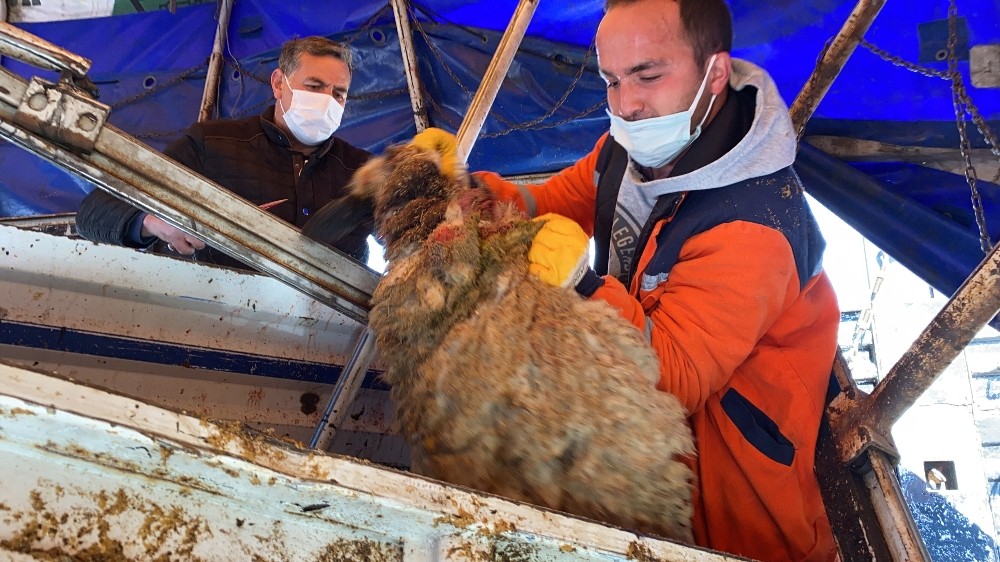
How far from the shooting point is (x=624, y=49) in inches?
58.4

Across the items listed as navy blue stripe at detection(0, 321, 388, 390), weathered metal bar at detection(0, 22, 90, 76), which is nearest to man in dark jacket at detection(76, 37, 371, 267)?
navy blue stripe at detection(0, 321, 388, 390)

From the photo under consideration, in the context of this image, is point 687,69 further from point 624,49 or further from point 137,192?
point 137,192

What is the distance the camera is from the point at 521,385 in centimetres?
111

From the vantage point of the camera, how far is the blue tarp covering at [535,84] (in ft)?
8.70

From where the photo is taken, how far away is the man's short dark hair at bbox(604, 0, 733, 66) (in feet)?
4.88

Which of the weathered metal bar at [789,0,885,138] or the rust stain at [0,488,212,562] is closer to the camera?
the rust stain at [0,488,212,562]

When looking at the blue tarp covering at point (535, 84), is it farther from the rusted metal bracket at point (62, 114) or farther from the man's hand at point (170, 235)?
the rusted metal bracket at point (62, 114)

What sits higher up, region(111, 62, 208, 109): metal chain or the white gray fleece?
region(111, 62, 208, 109): metal chain

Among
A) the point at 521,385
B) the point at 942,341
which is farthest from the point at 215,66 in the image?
the point at 942,341

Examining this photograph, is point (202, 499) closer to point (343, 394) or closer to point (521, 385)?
point (521, 385)

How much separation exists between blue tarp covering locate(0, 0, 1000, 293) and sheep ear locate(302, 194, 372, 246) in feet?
7.14

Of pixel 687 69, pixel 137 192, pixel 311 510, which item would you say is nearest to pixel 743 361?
pixel 687 69

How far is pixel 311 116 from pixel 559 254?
163 centimetres

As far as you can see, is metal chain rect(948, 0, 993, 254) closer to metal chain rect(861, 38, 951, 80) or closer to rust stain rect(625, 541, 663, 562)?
metal chain rect(861, 38, 951, 80)
